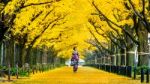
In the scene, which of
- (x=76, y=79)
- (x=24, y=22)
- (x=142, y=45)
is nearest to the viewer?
(x=76, y=79)

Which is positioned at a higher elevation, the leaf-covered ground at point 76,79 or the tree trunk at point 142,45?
the tree trunk at point 142,45

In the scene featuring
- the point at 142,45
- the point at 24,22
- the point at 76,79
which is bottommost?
the point at 76,79

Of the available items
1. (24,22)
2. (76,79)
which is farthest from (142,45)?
(24,22)

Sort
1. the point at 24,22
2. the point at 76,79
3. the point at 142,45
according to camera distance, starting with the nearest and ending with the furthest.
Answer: the point at 76,79, the point at 24,22, the point at 142,45

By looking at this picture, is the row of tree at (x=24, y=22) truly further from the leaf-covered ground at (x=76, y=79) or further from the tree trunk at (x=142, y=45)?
the tree trunk at (x=142, y=45)

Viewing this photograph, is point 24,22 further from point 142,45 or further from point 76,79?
point 142,45

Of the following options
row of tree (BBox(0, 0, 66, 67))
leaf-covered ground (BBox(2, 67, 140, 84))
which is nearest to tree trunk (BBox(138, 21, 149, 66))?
leaf-covered ground (BBox(2, 67, 140, 84))

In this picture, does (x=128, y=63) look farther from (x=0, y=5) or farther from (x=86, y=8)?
(x=0, y=5)

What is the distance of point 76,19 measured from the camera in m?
50.7

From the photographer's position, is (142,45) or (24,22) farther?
(142,45)

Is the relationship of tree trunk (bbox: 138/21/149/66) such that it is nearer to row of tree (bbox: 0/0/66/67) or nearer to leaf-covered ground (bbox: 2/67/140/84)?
leaf-covered ground (bbox: 2/67/140/84)

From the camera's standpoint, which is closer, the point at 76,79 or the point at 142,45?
the point at 76,79

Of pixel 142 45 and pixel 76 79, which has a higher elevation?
pixel 142 45

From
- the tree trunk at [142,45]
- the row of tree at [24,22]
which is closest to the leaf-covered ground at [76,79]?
the tree trunk at [142,45]
